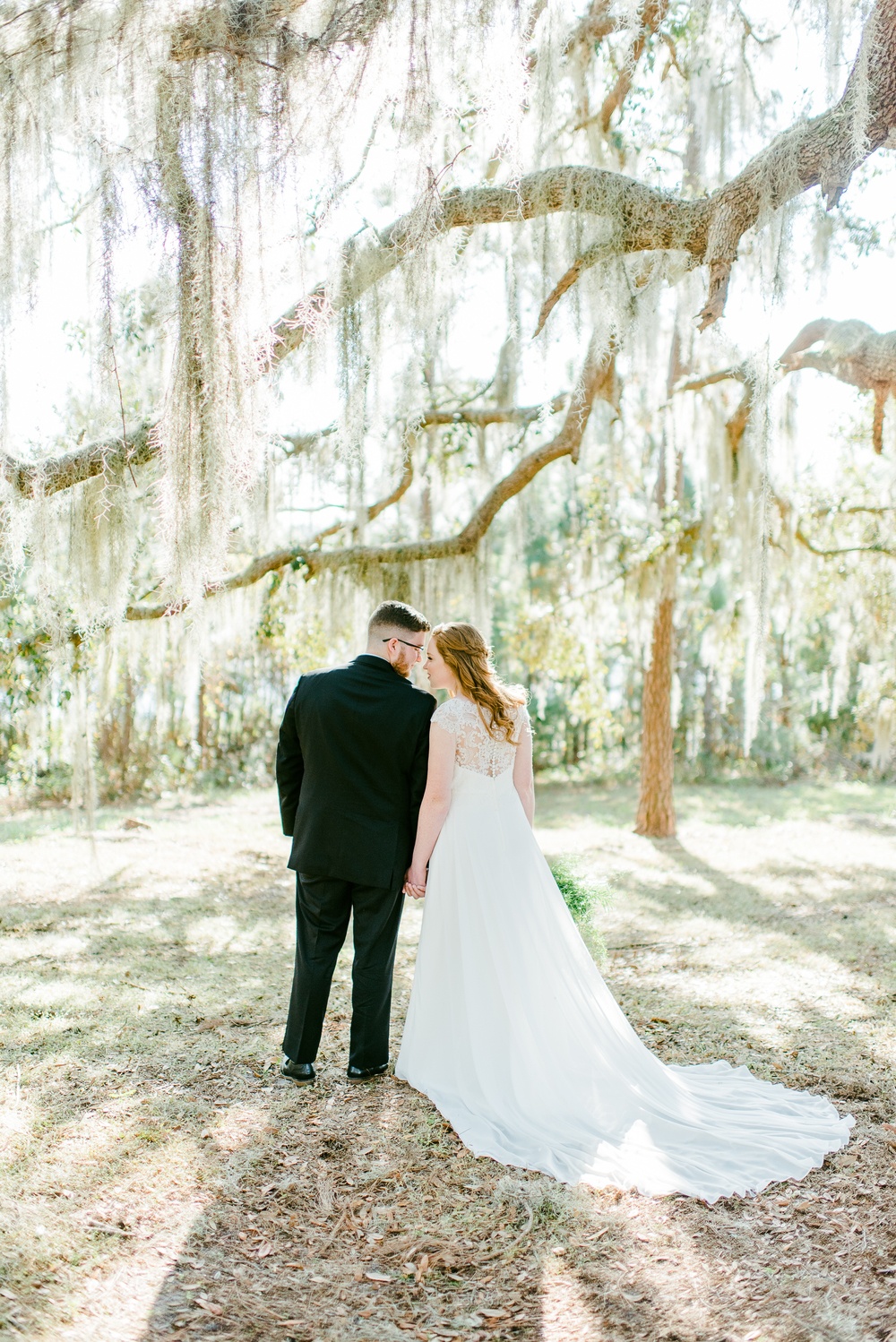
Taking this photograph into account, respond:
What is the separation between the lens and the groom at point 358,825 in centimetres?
304

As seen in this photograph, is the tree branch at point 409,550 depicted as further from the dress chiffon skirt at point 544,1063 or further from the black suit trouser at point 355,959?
the dress chiffon skirt at point 544,1063

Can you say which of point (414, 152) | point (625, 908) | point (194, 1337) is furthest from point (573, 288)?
point (194, 1337)

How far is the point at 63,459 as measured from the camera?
414 cm

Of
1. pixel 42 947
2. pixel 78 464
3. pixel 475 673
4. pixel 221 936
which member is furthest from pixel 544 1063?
pixel 78 464

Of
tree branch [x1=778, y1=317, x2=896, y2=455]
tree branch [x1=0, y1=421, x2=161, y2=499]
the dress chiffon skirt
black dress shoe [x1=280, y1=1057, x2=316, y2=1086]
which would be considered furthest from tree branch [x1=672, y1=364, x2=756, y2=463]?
black dress shoe [x1=280, y1=1057, x2=316, y2=1086]

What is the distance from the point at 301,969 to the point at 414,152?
295 centimetres

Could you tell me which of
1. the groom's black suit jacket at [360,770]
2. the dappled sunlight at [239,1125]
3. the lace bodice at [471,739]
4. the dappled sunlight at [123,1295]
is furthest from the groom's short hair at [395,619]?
the dappled sunlight at [123,1295]

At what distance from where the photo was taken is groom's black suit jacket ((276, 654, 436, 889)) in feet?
9.91

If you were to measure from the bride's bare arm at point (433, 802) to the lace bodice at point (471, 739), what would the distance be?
0.03m

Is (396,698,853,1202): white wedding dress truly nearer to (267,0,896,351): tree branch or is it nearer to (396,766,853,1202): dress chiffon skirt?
(396,766,853,1202): dress chiffon skirt

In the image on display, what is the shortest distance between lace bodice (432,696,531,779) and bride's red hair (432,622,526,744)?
0.03 m

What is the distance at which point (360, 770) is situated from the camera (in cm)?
308

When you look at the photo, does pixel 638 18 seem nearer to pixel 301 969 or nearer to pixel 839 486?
pixel 301 969

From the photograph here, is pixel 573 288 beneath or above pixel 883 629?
above
